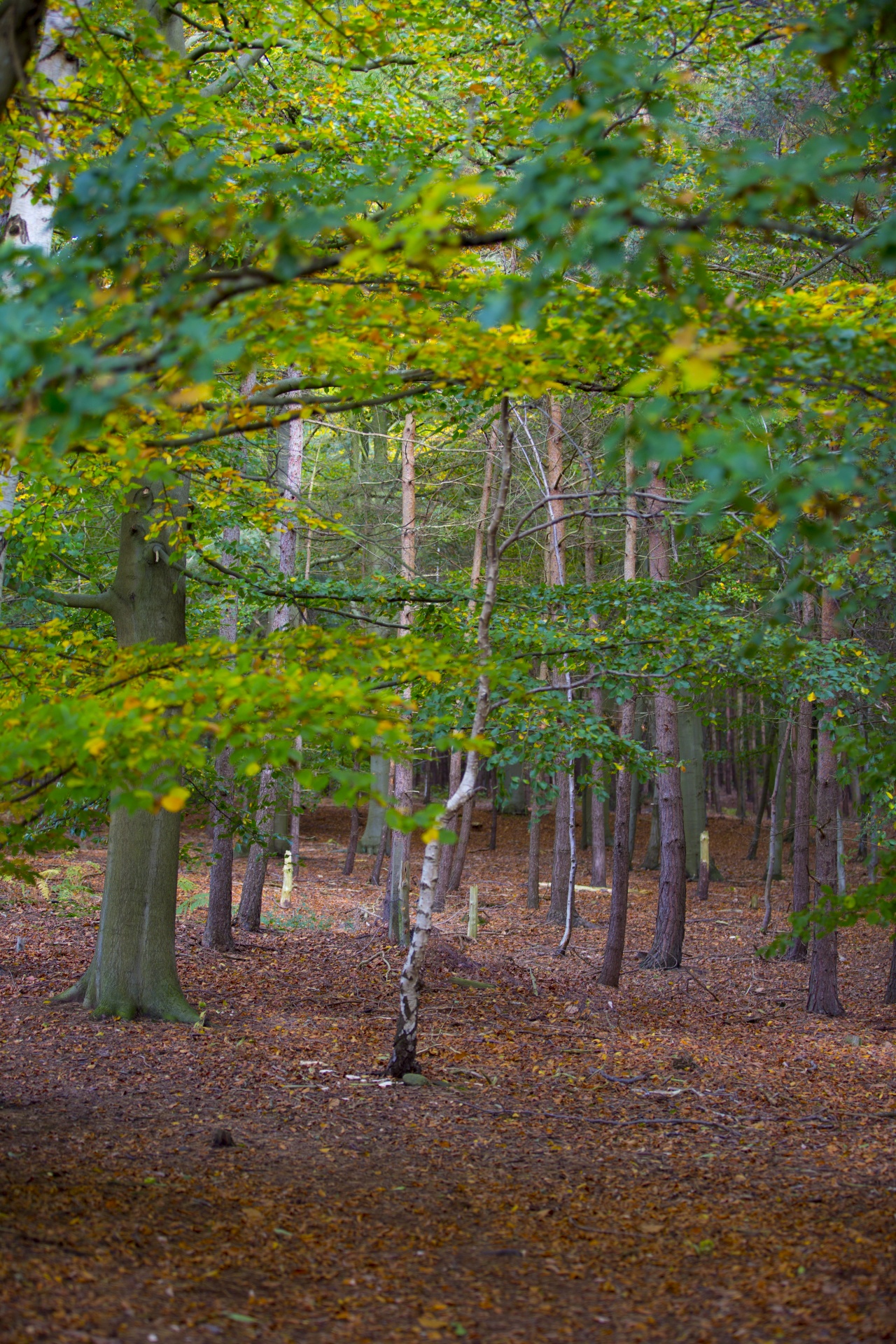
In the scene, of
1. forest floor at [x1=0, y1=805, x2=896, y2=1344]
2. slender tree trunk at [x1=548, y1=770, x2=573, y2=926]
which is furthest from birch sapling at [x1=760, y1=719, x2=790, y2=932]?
forest floor at [x1=0, y1=805, x2=896, y2=1344]

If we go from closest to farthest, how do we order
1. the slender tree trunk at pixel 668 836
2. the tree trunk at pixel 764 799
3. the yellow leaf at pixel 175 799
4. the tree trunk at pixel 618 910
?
the yellow leaf at pixel 175 799
the tree trunk at pixel 618 910
the slender tree trunk at pixel 668 836
the tree trunk at pixel 764 799

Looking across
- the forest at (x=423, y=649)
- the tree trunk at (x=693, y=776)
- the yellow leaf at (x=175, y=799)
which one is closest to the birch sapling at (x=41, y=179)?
the forest at (x=423, y=649)

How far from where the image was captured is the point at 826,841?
11297 mm

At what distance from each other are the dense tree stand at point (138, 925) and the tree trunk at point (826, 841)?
6.51 meters

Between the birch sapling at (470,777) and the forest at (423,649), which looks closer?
the forest at (423,649)

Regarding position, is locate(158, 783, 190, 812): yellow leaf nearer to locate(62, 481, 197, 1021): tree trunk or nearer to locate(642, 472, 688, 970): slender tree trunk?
locate(62, 481, 197, 1021): tree trunk

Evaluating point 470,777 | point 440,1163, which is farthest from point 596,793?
point 440,1163

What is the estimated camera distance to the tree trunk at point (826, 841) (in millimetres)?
11117

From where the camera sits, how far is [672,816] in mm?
14141

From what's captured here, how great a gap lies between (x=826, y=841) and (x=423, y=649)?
778 centimetres

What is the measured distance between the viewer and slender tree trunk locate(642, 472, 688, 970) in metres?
13.8

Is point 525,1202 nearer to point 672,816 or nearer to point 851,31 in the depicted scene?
point 851,31

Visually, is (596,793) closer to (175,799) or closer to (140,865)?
(140,865)

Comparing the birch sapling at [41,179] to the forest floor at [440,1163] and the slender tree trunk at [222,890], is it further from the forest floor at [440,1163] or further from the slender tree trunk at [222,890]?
the slender tree trunk at [222,890]
